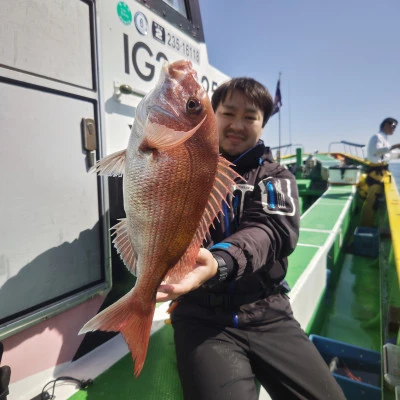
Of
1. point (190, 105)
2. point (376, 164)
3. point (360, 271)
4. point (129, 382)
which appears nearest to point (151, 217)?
point (190, 105)

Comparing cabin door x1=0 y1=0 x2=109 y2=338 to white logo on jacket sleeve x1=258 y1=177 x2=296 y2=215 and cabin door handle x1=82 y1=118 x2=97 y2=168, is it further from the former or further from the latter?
white logo on jacket sleeve x1=258 y1=177 x2=296 y2=215

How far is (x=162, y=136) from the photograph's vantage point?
1.14 meters

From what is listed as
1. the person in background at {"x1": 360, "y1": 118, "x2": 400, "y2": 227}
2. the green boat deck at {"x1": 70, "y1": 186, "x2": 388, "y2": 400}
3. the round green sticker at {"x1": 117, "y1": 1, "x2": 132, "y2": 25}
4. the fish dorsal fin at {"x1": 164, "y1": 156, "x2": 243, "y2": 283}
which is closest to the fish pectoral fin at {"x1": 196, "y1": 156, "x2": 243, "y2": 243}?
the fish dorsal fin at {"x1": 164, "y1": 156, "x2": 243, "y2": 283}

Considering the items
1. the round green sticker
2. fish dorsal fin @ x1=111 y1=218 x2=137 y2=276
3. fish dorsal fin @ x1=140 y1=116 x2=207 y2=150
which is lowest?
fish dorsal fin @ x1=111 y1=218 x2=137 y2=276

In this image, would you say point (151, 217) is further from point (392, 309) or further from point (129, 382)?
point (392, 309)

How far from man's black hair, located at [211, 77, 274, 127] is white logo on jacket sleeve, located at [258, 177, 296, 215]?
1.87 feet

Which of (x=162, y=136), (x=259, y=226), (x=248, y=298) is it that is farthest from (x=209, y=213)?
(x=248, y=298)

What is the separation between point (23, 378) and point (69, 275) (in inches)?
24.9

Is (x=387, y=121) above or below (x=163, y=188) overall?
above

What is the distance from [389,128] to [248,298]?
25.2 ft

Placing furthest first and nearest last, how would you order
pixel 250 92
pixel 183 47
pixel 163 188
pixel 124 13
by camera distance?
pixel 183 47, pixel 124 13, pixel 250 92, pixel 163 188

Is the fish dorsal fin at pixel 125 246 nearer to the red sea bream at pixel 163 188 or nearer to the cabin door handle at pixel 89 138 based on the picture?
the red sea bream at pixel 163 188

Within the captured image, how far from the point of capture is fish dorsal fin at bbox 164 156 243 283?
1239mm

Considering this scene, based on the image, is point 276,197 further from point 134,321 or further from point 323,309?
point 323,309
